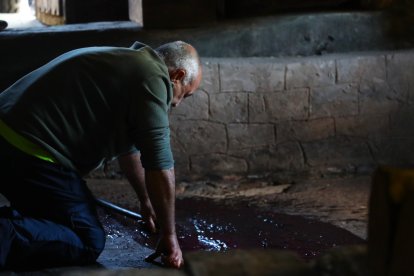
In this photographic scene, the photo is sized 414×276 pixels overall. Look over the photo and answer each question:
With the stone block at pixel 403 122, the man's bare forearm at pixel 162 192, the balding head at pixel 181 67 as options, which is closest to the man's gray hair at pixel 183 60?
the balding head at pixel 181 67

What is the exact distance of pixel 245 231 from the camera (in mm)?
4082

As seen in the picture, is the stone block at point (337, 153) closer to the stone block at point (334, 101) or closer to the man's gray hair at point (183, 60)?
the stone block at point (334, 101)

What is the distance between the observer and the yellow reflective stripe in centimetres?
314

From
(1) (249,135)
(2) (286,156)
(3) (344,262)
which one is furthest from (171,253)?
(2) (286,156)

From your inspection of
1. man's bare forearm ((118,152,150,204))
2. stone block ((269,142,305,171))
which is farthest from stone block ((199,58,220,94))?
man's bare forearm ((118,152,150,204))

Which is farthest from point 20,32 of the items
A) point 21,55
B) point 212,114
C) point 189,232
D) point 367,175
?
point 367,175

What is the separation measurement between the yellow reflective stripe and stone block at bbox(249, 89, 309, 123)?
6.62 ft

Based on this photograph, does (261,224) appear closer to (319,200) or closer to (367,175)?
(319,200)

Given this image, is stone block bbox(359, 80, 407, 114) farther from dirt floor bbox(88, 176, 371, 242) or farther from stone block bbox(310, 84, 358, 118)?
dirt floor bbox(88, 176, 371, 242)

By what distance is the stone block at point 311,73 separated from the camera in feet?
16.1

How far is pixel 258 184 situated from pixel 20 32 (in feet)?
6.14

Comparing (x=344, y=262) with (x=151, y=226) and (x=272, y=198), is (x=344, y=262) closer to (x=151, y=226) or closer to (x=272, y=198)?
(x=151, y=226)

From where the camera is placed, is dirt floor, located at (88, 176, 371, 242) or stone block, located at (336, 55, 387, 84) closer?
dirt floor, located at (88, 176, 371, 242)

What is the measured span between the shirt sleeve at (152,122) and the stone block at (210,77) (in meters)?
1.74
